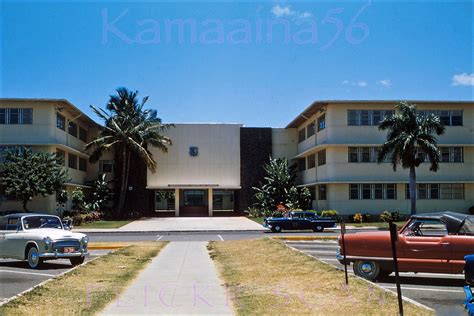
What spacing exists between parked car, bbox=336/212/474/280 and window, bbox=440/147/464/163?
34.2 metres

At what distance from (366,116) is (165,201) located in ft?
93.4

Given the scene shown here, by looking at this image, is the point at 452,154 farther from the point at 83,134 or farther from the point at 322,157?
the point at 83,134

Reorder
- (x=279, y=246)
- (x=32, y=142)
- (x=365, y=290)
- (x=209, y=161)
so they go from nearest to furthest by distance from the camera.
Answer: (x=365, y=290), (x=279, y=246), (x=32, y=142), (x=209, y=161)

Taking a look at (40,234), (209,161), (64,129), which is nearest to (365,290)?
(40,234)

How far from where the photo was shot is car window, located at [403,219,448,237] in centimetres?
1262

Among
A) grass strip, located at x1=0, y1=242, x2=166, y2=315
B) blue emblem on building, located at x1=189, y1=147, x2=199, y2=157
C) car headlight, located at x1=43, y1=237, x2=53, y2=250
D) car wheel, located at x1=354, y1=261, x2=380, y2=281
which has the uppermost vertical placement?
blue emblem on building, located at x1=189, y1=147, x2=199, y2=157

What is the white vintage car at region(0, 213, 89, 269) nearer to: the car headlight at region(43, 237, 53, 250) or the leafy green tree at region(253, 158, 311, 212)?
the car headlight at region(43, 237, 53, 250)

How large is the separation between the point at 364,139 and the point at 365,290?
1358 inches

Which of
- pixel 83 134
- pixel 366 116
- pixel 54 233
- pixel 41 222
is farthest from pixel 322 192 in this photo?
pixel 54 233

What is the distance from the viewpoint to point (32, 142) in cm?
4250

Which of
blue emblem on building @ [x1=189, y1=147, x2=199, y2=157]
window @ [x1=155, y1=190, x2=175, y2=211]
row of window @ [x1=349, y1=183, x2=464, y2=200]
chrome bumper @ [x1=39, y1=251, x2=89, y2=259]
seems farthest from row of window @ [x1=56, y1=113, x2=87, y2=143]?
chrome bumper @ [x1=39, y1=251, x2=89, y2=259]

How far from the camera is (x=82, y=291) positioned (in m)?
11.5

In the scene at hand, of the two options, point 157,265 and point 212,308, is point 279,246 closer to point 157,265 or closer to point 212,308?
point 157,265

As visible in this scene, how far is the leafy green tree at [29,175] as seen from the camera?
3812 centimetres
